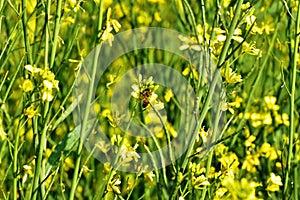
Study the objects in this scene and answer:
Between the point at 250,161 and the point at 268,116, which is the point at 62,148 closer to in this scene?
the point at 250,161

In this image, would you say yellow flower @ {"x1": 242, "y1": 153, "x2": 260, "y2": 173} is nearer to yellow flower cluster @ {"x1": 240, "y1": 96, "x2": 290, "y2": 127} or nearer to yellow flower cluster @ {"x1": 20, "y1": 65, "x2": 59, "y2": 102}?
yellow flower cluster @ {"x1": 240, "y1": 96, "x2": 290, "y2": 127}

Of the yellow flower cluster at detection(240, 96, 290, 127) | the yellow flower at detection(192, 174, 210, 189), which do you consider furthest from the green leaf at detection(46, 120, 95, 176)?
the yellow flower cluster at detection(240, 96, 290, 127)

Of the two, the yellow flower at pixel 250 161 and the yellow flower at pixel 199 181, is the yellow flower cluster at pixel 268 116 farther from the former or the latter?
the yellow flower at pixel 199 181

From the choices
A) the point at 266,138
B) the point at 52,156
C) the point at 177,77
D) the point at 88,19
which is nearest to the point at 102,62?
the point at 88,19

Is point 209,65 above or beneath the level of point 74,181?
above

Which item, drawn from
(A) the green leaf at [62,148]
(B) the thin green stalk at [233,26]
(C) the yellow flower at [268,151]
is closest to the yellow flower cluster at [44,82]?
(A) the green leaf at [62,148]

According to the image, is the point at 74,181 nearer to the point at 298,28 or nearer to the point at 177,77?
the point at 298,28

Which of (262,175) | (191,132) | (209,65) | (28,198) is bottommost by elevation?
(262,175)

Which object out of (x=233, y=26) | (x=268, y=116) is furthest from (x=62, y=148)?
(x=268, y=116)
